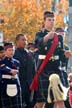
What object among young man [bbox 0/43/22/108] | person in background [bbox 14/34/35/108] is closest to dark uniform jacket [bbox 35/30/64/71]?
young man [bbox 0/43/22/108]

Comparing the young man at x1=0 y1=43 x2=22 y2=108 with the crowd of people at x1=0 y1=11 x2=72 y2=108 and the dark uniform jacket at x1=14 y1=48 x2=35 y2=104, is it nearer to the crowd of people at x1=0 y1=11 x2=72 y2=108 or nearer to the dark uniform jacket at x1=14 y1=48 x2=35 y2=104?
the crowd of people at x1=0 y1=11 x2=72 y2=108

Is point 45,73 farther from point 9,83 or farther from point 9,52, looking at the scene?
point 9,52

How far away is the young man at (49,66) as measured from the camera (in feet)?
28.3

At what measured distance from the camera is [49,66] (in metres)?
8.80

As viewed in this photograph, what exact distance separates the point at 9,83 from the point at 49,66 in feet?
2.75

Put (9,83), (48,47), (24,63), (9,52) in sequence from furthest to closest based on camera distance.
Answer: (24,63) → (9,52) → (9,83) → (48,47)

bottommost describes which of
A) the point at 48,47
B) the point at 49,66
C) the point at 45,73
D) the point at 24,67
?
the point at 24,67

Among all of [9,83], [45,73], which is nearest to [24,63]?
[9,83]

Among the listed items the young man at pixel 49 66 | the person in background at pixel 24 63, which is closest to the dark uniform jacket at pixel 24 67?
the person in background at pixel 24 63

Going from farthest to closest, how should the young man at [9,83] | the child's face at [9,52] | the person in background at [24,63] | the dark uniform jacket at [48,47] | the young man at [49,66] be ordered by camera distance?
the person in background at [24,63]
the child's face at [9,52]
the young man at [9,83]
the dark uniform jacket at [48,47]
the young man at [49,66]

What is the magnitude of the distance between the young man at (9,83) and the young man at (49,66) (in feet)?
1.48

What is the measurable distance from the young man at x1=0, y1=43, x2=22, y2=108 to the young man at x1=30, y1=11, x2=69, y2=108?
1.48ft

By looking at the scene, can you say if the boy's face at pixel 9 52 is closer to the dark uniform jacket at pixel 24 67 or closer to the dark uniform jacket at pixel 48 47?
the dark uniform jacket at pixel 48 47

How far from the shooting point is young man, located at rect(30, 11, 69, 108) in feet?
28.3
